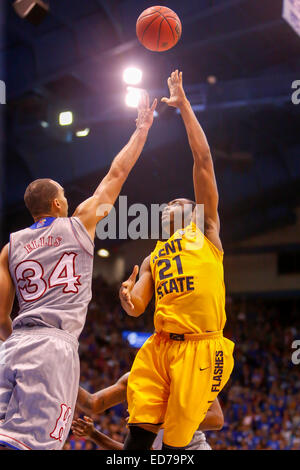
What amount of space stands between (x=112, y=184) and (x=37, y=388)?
1362 mm

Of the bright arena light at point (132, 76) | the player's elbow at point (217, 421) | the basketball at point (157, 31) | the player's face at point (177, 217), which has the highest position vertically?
the bright arena light at point (132, 76)

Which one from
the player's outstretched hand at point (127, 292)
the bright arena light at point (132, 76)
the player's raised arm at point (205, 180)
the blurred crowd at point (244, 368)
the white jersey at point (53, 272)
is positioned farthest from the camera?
the blurred crowd at point (244, 368)

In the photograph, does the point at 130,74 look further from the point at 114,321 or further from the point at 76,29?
the point at 114,321

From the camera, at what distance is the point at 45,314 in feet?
10.0

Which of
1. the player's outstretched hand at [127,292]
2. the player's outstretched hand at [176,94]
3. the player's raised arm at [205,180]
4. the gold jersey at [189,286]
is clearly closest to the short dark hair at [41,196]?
the player's outstretched hand at [127,292]

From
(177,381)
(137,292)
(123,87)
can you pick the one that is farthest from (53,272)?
(123,87)

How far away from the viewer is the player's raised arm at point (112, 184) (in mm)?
3381

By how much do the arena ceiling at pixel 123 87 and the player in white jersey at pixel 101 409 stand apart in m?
7.74

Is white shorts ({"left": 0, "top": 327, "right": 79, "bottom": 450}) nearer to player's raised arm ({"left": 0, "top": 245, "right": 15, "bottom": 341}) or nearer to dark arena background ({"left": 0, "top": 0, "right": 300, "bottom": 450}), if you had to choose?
player's raised arm ({"left": 0, "top": 245, "right": 15, "bottom": 341})

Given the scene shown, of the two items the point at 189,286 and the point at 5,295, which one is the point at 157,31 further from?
the point at 5,295

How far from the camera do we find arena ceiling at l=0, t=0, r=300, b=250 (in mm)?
11617

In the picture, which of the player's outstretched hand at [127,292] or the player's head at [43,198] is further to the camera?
the player's outstretched hand at [127,292]

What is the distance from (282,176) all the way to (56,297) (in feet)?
47.8

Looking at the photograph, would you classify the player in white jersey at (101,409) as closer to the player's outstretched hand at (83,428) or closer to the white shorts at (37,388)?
the player's outstretched hand at (83,428)
